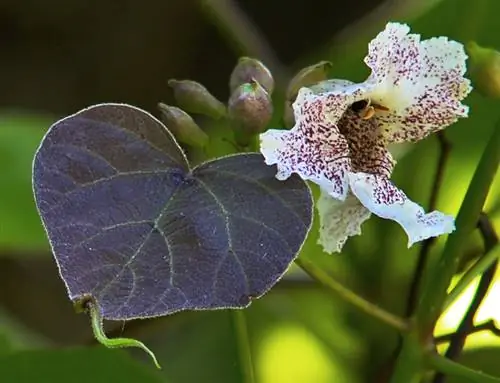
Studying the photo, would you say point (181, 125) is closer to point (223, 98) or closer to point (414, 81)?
point (414, 81)

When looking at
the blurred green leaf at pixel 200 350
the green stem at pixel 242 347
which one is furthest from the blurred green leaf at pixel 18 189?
the green stem at pixel 242 347

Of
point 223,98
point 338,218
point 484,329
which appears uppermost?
point 338,218

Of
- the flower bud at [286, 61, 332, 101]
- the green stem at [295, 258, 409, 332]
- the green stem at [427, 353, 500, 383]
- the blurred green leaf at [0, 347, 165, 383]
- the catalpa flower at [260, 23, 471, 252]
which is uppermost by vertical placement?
the flower bud at [286, 61, 332, 101]

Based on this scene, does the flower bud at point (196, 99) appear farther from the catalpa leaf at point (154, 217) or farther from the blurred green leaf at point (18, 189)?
the blurred green leaf at point (18, 189)

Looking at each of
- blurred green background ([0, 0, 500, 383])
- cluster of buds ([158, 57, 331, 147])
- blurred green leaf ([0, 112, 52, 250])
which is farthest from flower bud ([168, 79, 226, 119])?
blurred green leaf ([0, 112, 52, 250])

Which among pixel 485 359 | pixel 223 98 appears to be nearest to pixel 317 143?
pixel 485 359

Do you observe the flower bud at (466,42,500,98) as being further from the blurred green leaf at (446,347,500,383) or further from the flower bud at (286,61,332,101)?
the blurred green leaf at (446,347,500,383)

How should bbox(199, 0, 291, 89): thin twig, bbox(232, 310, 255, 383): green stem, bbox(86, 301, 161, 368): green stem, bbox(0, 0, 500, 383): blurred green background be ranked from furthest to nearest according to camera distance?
bbox(199, 0, 291, 89): thin twig
bbox(0, 0, 500, 383): blurred green background
bbox(232, 310, 255, 383): green stem
bbox(86, 301, 161, 368): green stem
